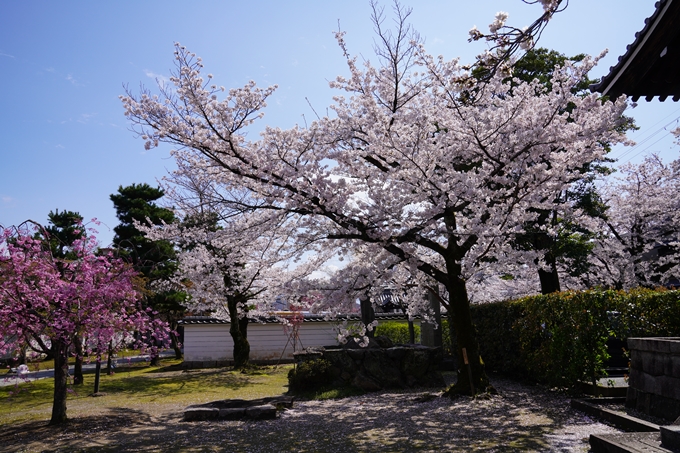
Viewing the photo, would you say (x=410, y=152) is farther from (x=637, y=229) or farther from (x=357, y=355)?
(x=637, y=229)

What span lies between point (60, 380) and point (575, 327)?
27.9 ft

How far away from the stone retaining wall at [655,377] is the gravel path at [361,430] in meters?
0.61

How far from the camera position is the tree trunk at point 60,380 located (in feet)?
25.8

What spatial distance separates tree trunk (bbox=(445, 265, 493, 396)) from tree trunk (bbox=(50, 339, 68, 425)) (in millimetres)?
6607

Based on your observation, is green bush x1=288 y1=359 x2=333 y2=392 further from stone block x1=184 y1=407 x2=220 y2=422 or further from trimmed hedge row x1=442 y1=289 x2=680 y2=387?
trimmed hedge row x1=442 y1=289 x2=680 y2=387

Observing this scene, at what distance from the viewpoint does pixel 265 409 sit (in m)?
8.03

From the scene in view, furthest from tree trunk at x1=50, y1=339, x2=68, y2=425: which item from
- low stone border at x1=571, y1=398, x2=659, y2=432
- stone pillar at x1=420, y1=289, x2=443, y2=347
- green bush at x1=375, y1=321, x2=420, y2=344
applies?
green bush at x1=375, y1=321, x2=420, y2=344

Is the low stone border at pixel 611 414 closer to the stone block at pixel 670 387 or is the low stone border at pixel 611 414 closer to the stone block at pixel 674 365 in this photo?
the stone block at pixel 670 387

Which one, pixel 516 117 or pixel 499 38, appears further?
pixel 516 117

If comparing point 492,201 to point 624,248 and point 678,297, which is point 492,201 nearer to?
point 678,297

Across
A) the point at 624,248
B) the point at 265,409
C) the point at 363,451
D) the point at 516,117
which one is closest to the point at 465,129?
Answer: the point at 516,117

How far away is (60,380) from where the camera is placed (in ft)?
26.2

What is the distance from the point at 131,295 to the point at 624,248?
16.2 metres

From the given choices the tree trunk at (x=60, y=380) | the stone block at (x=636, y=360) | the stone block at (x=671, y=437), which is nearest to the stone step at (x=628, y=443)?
the stone block at (x=671, y=437)
